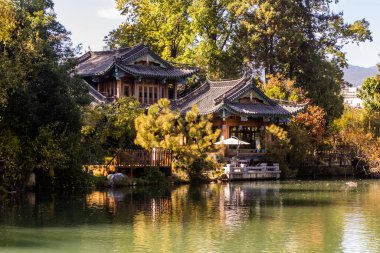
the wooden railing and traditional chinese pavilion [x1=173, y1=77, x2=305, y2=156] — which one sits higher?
traditional chinese pavilion [x1=173, y1=77, x2=305, y2=156]

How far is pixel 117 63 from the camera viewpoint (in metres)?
38.9

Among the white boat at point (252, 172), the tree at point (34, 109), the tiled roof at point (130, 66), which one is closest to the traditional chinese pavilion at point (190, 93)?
the tiled roof at point (130, 66)

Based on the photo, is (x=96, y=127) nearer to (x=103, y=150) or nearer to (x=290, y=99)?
(x=103, y=150)

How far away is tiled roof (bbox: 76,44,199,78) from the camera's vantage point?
3950 centimetres

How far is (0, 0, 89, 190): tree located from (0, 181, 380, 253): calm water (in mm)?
1455

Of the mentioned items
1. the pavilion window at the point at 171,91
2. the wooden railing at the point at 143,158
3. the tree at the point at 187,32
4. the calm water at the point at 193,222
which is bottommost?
the calm water at the point at 193,222

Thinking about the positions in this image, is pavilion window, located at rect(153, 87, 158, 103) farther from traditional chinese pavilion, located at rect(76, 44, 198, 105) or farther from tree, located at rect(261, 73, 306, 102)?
tree, located at rect(261, 73, 306, 102)

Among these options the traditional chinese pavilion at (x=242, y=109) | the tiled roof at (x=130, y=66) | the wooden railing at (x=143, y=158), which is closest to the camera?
the wooden railing at (x=143, y=158)

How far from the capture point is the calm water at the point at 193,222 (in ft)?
45.9

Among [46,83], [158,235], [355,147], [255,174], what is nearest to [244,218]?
[158,235]

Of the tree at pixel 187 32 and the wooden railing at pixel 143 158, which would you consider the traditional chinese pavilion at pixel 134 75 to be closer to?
the tree at pixel 187 32

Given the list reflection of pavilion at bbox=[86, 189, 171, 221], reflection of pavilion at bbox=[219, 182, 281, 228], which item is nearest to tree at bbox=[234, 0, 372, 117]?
reflection of pavilion at bbox=[219, 182, 281, 228]

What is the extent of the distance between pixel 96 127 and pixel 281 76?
17.1 metres

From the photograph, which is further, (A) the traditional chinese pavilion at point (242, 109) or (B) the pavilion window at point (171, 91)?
(B) the pavilion window at point (171, 91)
